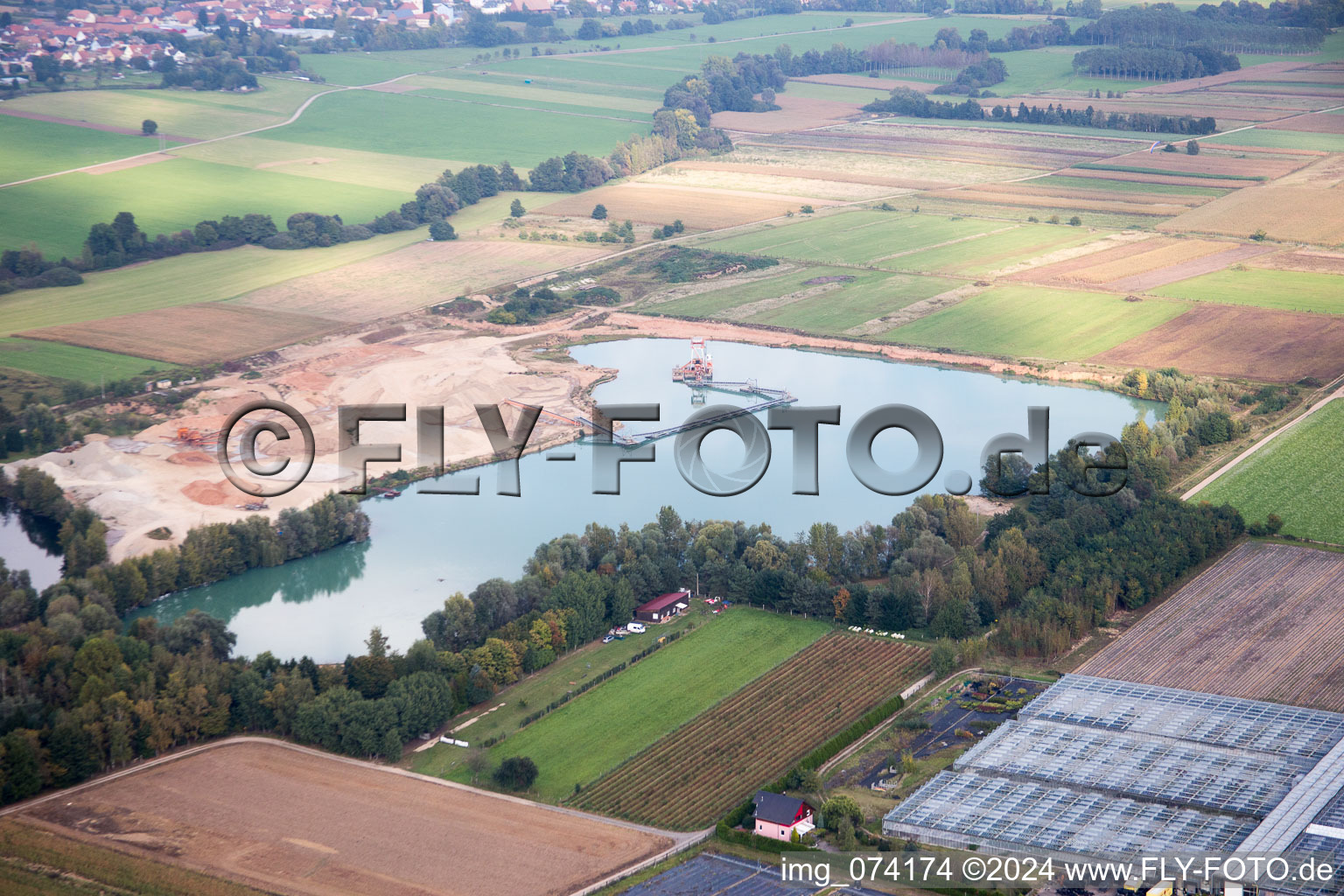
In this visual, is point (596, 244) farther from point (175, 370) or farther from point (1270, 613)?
point (1270, 613)

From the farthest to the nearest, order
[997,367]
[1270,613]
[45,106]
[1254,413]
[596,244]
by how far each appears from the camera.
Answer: [45,106]
[596,244]
[997,367]
[1254,413]
[1270,613]

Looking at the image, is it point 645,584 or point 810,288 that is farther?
point 810,288

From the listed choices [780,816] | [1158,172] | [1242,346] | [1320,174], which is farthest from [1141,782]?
[1320,174]

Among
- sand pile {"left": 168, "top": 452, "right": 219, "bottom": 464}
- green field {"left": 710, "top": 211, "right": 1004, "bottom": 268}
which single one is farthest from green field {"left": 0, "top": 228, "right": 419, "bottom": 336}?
green field {"left": 710, "top": 211, "right": 1004, "bottom": 268}

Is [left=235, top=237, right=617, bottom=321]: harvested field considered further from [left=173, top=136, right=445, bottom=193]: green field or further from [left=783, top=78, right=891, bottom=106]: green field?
[left=783, top=78, right=891, bottom=106]: green field

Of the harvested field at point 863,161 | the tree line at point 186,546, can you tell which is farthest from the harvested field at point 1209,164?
the tree line at point 186,546

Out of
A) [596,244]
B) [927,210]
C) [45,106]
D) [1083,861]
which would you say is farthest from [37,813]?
[45,106]
